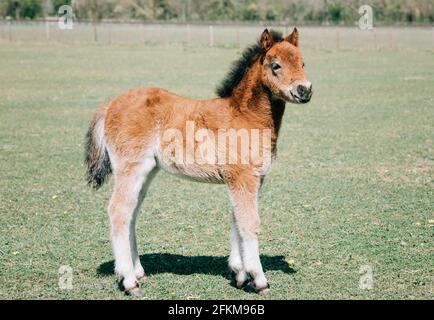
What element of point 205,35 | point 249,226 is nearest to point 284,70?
point 249,226

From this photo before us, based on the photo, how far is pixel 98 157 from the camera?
21.5 feet

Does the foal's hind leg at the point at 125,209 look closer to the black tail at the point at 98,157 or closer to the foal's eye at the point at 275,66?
the black tail at the point at 98,157

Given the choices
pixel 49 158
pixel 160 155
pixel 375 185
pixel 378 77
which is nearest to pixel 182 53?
pixel 378 77

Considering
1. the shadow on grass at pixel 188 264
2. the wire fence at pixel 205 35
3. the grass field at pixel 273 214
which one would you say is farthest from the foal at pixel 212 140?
the wire fence at pixel 205 35

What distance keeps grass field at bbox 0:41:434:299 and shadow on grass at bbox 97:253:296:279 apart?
0.02m

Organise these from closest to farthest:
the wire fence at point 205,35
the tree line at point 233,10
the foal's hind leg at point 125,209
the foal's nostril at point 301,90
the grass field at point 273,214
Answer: the foal's nostril at point 301,90 < the foal's hind leg at point 125,209 < the grass field at point 273,214 < the wire fence at point 205,35 < the tree line at point 233,10

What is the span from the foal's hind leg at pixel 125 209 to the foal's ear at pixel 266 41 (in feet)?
5.45

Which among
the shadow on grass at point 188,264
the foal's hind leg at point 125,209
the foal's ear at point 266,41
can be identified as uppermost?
the foal's ear at point 266,41

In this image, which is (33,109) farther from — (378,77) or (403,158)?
(378,77)

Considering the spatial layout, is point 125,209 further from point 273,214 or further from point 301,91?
point 273,214

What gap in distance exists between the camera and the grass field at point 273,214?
21.2 feet

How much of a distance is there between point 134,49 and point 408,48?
68.9 ft

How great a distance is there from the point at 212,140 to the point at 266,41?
3.77 feet

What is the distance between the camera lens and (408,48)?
149 feet
